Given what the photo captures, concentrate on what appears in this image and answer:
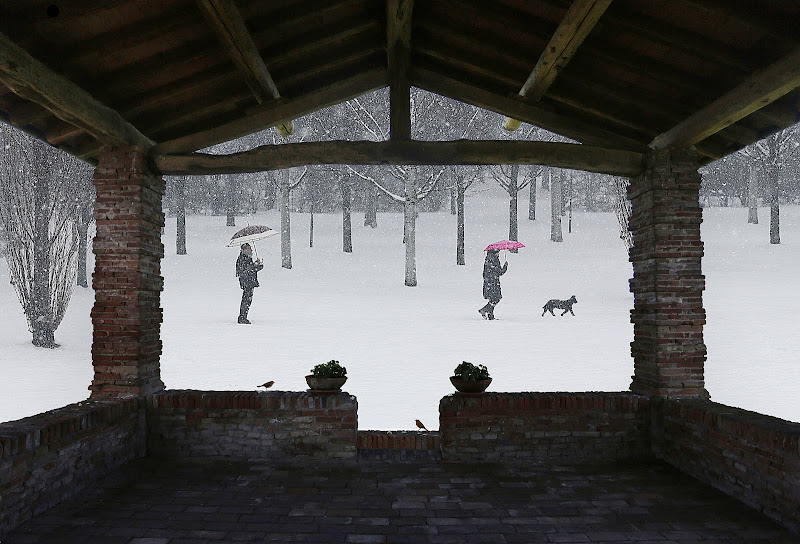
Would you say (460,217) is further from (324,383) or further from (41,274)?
(324,383)

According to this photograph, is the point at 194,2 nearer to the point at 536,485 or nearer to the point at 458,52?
the point at 458,52

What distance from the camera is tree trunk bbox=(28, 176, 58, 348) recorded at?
40.2 feet

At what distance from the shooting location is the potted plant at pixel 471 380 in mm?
5699

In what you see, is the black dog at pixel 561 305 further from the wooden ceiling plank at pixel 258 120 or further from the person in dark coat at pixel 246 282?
the wooden ceiling plank at pixel 258 120

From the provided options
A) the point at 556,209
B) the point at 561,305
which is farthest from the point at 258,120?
the point at 556,209

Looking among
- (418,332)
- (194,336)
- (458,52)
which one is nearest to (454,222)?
(418,332)

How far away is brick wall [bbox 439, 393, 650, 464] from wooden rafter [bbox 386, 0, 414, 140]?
112 inches

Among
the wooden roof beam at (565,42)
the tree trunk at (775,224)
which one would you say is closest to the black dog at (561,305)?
the wooden roof beam at (565,42)

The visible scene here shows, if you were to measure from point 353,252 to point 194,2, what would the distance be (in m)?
21.7

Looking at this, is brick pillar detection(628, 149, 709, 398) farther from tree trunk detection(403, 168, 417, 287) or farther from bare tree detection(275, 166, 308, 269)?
bare tree detection(275, 166, 308, 269)

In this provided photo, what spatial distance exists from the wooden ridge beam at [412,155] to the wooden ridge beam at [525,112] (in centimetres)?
28

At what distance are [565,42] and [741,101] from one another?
1457mm

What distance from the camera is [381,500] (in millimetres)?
4473

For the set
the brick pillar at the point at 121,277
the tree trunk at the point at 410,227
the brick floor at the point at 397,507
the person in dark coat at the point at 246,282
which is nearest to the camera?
the brick floor at the point at 397,507
